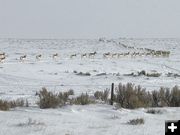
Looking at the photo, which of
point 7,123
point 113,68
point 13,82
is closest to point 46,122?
point 7,123

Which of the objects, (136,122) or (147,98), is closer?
(136,122)

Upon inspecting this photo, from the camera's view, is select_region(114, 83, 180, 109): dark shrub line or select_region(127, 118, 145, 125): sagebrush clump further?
select_region(114, 83, 180, 109): dark shrub line

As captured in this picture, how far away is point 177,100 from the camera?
52.5 feet

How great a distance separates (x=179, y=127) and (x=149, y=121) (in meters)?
6.06

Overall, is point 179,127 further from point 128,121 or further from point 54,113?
point 54,113

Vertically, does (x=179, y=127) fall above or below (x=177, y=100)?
above

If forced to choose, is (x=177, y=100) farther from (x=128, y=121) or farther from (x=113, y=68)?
(x=113, y=68)

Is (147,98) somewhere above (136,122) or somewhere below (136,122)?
below

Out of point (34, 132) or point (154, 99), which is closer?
point (34, 132)

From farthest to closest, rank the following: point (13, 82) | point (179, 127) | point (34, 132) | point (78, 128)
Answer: point (13, 82) < point (78, 128) < point (34, 132) < point (179, 127)

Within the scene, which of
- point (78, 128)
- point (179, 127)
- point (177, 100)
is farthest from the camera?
point (177, 100)

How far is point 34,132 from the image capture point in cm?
1035

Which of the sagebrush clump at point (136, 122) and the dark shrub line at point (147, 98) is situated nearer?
the sagebrush clump at point (136, 122)

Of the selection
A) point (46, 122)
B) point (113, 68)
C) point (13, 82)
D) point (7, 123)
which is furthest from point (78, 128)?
point (113, 68)
